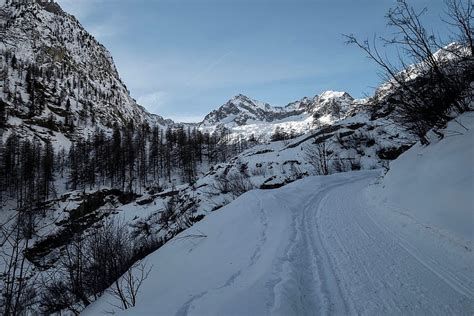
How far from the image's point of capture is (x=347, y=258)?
4676 millimetres

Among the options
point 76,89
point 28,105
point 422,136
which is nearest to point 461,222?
point 422,136

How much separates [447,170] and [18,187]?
78.5m

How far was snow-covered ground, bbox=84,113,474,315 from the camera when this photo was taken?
3.36 meters

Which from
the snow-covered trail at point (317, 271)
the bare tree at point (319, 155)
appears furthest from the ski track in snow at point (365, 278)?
the bare tree at point (319, 155)

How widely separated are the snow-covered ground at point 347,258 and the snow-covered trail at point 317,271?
16mm

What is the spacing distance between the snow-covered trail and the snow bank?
11.5 inches

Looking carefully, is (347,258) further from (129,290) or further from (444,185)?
(129,290)

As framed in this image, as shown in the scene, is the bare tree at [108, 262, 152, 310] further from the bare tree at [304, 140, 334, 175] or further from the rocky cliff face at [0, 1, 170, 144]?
the rocky cliff face at [0, 1, 170, 144]

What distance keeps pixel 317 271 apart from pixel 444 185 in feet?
10.9

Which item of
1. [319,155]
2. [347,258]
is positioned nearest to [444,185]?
[347,258]

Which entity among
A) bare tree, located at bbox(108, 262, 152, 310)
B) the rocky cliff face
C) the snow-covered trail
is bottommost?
bare tree, located at bbox(108, 262, 152, 310)

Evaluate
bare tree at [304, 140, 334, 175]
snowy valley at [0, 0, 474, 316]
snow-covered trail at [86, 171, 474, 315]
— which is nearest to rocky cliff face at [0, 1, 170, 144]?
bare tree at [304, 140, 334, 175]

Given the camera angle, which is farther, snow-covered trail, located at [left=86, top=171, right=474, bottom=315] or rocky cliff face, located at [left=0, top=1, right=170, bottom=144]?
rocky cliff face, located at [left=0, top=1, right=170, bottom=144]

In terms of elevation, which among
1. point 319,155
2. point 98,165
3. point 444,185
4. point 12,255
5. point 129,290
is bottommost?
point 129,290
